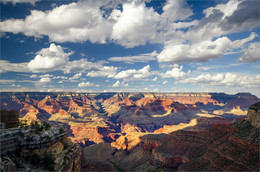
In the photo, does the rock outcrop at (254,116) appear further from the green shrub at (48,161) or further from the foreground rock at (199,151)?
the green shrub at (48,161)

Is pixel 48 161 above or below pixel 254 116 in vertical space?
above

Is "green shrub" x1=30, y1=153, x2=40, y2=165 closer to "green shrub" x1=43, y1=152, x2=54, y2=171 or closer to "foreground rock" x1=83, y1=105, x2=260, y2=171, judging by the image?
"green shrub" x1=43, y1=152, x2=54, y2=171

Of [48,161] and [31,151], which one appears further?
[31,151]

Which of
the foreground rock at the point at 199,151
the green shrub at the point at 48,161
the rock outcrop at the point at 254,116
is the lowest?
the foreground rock at the point at 199,151

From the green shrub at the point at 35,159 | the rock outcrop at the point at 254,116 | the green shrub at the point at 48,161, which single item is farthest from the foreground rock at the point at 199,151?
the green shrub at the point at 35,159

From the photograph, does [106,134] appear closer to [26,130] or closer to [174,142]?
[174,142]

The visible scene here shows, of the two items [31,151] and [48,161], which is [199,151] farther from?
[31,151]

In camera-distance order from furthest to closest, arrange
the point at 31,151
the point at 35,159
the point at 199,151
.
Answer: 1. the point at 199,151
2. the point at 31,151
3. the point at 35,159

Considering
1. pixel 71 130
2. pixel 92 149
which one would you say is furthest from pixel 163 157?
pixel 71 130

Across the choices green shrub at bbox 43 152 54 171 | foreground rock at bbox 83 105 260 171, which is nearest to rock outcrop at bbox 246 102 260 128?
foreground rock at bbox 83 105 260 171

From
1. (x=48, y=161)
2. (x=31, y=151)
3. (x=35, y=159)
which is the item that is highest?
(x=31, y=151)

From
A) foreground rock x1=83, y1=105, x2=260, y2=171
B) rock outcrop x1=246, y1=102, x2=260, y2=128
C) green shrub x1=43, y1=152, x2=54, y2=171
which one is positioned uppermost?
green shrub x1=43, y1=152, x2=54, y2=171

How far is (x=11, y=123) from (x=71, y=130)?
156951mm

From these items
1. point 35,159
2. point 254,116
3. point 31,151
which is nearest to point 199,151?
point 254,116
